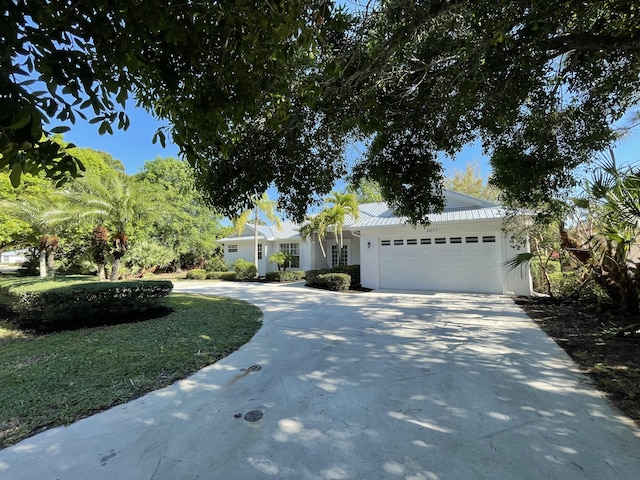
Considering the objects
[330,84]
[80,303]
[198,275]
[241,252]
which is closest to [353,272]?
[241,252]

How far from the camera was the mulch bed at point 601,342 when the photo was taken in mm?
3627

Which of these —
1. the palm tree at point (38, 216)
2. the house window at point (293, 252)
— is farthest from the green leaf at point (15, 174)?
the house window at point (293, 252)

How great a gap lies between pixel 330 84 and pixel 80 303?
6882 millimetres

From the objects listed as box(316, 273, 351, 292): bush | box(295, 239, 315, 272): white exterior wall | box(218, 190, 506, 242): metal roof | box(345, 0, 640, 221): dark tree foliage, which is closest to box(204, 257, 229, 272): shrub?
box(295, 239, 315, 272): white exterior wall

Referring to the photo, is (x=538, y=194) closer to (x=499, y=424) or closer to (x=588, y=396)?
(x=588, y=396)

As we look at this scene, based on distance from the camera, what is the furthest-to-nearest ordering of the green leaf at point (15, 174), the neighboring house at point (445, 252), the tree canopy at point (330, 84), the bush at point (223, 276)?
the bush at point (223, 276) → the neighboring house at point (445, 252) → the tree canopy at point (330, 84) → the green leaf at point (15, 174)

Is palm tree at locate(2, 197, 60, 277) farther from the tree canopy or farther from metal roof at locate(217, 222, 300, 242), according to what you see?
metal roof at locate(217, 222, 300, 242)

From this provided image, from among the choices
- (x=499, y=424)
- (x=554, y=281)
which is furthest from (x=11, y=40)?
(x=554, y=281)

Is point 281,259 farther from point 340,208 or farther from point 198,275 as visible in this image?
point 198,275

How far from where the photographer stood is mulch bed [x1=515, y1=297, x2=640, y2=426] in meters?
3.63

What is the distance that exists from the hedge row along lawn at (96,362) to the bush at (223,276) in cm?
1258

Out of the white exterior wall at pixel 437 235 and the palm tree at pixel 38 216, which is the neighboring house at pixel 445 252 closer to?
the white exterior wall at pixel 437 235

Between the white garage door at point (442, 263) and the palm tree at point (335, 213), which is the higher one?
the palm tree at point (335, 213)

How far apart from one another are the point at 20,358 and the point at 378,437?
18.7 ft
